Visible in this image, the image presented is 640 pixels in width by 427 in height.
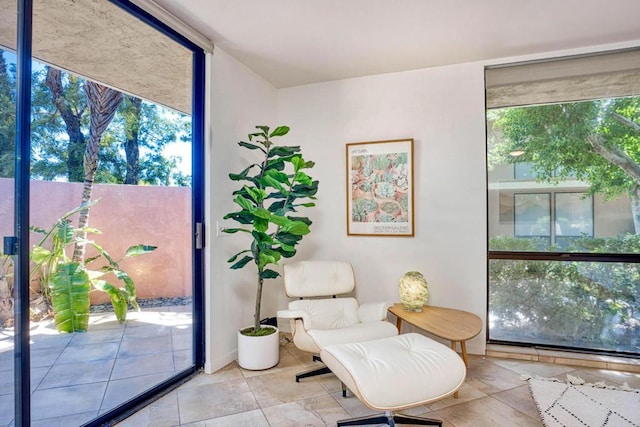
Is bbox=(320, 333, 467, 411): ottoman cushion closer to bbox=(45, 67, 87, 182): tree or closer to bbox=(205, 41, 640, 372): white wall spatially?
bbox=(205, 41, 640, 372): white wall

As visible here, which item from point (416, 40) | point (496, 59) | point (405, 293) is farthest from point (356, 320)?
point (496, 59)

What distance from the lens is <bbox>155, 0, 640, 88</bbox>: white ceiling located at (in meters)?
2.08

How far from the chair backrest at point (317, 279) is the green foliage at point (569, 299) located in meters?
1.35

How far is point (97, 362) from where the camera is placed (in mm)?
1932

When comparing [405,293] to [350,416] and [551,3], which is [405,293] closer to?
[350,416]

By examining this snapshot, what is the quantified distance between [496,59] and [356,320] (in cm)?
254

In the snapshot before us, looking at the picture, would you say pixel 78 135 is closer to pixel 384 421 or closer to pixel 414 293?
pixel 384 421

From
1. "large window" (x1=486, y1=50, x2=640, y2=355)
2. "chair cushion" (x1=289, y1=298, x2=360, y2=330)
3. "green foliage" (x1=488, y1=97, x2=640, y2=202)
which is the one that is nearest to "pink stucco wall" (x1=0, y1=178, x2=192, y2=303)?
"chair cushion" (x1=289, y1=298, x2=360, y2=330)

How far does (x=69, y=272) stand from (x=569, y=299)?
3.70 metres

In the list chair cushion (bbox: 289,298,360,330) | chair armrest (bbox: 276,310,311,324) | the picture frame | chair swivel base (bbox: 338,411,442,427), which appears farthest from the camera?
the picture frame

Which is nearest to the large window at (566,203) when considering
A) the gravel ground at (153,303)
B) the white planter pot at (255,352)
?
the white planter pot at (255,352)

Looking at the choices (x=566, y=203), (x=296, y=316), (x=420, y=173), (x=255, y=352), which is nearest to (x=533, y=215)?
(x=566, y=203)

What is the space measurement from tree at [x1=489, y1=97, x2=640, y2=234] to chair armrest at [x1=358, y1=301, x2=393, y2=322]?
1.69 meters

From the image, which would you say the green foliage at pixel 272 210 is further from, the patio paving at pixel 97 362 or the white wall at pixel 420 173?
the white wall at pixel 420 173
